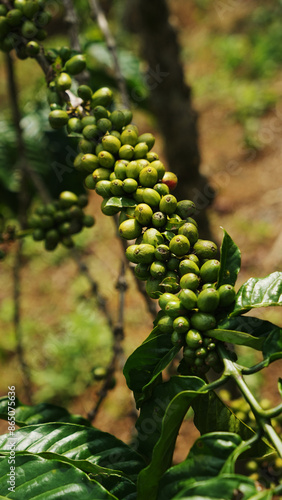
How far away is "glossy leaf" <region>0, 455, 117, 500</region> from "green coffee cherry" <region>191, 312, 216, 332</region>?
33cm

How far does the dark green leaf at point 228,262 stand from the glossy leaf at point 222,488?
0.34 metres

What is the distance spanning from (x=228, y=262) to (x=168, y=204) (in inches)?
6.5

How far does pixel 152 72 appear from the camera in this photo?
267 centimetres

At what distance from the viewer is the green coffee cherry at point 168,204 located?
0.94 m

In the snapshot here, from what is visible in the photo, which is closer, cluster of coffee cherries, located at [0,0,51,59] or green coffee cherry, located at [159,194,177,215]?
green coffee cherry, located at [159,194,177,215]

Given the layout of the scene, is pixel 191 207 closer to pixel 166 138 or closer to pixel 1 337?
pixel 166 138

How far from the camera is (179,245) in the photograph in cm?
90

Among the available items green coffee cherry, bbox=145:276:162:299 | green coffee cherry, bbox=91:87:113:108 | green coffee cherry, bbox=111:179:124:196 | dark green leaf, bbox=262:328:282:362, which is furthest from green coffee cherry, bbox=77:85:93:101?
dark green leaf, bbox=262:328:282:362

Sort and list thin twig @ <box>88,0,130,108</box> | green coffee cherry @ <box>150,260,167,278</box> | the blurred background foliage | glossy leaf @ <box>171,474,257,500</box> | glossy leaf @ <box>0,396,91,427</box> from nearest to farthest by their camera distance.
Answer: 1. glossy leaf @ <box>171,474,257,500</box>
2. green coffee cherry @ <box>150,260,167,278</box>
3. glossy leaf @ <box>0,396,91,427</box>
4. thin twig @ <box>88,0,130,108</box>
5. the blurred background foliage

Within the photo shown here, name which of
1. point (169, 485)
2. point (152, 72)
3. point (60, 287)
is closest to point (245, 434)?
point (169, 485)

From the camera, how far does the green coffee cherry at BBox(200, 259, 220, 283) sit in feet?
2.93

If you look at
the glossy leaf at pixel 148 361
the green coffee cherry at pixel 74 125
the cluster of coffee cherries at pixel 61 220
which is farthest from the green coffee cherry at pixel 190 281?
the cluster of coffee cherries at pixel 61 220

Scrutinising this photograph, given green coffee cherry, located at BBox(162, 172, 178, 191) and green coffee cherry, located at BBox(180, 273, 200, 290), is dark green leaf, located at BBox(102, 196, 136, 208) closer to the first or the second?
green coffee cherry, located at BBox(162, 172, 178, 191)

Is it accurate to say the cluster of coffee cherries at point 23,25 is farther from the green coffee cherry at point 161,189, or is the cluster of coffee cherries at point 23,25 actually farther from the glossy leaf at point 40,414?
the glossy leaf at point 40,414
